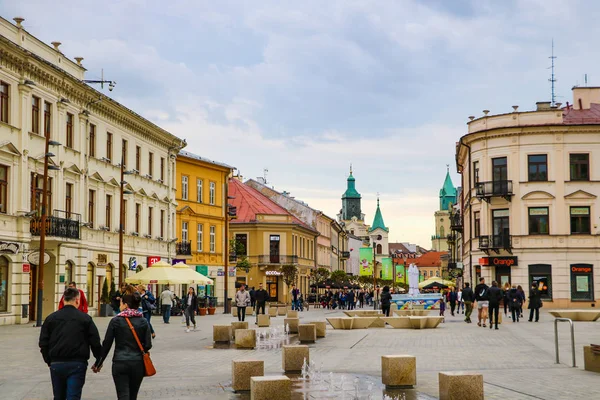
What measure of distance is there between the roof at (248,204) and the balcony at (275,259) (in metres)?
3.48

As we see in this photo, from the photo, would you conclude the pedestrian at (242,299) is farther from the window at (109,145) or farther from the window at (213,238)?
the window at (213,238)

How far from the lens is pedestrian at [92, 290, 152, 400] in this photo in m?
8.89

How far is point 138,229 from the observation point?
45.9m

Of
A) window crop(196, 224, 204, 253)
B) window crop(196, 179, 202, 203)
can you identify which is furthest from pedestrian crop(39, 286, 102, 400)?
window crop(196, 179, 202, 203)

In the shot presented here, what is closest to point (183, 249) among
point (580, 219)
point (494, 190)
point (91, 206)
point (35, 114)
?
point (91, 206)

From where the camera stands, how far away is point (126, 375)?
29.2ft

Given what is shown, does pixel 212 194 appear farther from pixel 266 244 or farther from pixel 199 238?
pixel 266 244

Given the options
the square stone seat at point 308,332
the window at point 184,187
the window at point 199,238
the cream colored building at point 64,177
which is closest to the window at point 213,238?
the window at point 199,238

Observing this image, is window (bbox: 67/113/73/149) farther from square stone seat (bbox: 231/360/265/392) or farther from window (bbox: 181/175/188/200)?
square stone seat (bbox: 231/360/265/392)

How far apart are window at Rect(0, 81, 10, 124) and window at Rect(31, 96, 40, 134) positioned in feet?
5.94

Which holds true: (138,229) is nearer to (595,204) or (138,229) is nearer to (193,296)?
(193,296)

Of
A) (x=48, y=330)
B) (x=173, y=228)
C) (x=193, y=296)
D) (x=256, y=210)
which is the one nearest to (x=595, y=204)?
(x=173, y=228)

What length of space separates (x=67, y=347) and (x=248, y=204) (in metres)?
70.3

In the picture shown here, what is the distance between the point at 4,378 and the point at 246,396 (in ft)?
16.3
